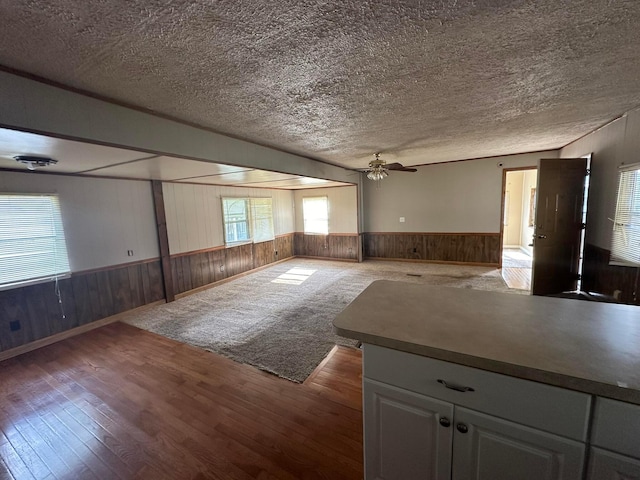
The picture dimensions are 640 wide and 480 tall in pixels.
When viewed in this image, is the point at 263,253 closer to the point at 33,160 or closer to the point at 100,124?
the point at 33,160

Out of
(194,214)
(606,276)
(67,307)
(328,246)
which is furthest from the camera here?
(328,246)

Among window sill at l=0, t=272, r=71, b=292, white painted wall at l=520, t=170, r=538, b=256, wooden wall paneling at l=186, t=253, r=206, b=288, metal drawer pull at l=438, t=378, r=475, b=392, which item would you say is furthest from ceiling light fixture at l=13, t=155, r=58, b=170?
white painted wall at l=520, t=170, r=538, b=256

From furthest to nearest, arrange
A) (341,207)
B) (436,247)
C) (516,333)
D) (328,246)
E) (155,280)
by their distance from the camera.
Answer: (328,246) < (341,207) < (436,247) < (155,280) < (516,333)

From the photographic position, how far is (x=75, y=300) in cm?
350

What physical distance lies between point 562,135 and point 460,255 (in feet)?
10.0

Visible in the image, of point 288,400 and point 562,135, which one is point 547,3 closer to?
point 288,400

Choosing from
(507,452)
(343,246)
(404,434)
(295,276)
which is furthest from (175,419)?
(343,246)

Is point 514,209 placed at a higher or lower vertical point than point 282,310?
higher

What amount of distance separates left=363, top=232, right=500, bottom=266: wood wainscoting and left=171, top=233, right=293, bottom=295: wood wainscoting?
8.67 feet

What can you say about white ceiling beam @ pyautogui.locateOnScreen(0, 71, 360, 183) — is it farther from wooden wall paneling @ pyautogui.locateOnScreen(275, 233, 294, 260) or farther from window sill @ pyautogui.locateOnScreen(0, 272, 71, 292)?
wooden wall paneling @ pyautogui.locateOnScreen(275, 233, 294, 260)

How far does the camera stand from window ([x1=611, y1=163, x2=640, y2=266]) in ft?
8.07

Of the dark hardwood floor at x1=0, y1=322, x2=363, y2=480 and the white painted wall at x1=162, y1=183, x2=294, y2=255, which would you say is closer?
the dark hardwood floor at x1=0, y1=322, x2=363, y2=480

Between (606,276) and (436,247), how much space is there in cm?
346

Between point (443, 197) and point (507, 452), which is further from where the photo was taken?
point (443, 197)
